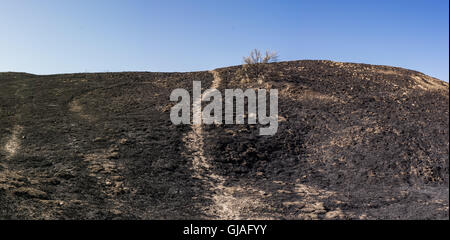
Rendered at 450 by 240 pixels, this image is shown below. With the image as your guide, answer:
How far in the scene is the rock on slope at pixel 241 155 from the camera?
26.4ft

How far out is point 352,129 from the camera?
12.2 metres

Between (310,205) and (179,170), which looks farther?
(179,170)

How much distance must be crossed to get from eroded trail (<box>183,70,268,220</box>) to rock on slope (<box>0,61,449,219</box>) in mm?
47

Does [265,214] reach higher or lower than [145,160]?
lower

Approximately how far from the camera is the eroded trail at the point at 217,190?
8.08 metres

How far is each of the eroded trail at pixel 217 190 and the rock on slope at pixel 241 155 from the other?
0.15ft

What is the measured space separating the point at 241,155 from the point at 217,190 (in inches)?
88.9

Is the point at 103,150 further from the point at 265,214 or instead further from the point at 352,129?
the point at 352,129

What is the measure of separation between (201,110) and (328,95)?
5.42 meters

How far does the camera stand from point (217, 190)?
367 inches
